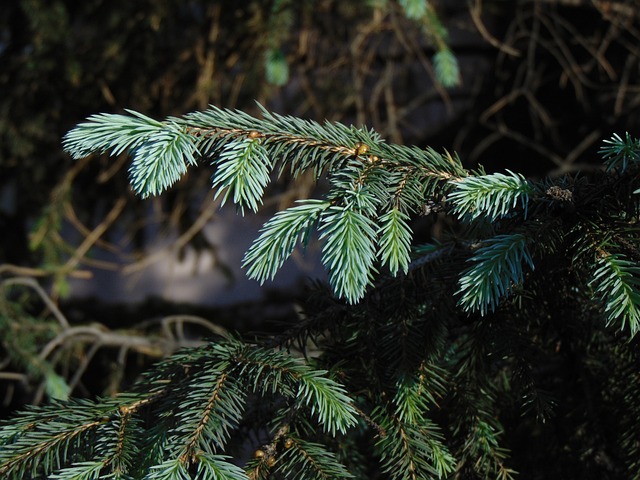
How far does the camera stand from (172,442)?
62cm

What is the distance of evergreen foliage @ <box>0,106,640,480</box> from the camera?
617mm

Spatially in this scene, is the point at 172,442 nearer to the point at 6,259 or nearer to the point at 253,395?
the point at 253,395

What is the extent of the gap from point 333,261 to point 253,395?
289 mm

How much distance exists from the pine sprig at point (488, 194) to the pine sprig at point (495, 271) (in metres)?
0.03

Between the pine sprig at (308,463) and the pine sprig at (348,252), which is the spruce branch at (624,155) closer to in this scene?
the pine sprig at (348,252)

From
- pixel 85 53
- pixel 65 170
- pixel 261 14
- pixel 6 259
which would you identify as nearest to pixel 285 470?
pixel 261 14

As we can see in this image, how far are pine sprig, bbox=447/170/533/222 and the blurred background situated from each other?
2.93 feet

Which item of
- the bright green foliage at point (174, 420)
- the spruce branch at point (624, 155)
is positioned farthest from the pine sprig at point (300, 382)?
the spruce branch at point (624, 155)

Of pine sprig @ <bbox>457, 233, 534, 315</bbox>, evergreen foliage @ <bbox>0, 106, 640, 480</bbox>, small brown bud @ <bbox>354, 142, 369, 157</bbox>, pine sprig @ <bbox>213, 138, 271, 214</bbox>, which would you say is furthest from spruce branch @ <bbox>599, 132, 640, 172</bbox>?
pine sprig @ <bbox>213, 138, 271, 214</bbox>

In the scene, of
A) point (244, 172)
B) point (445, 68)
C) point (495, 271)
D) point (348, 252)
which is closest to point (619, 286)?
point (495, 271)

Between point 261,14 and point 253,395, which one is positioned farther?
point 261,14

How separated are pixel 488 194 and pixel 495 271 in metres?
0.08

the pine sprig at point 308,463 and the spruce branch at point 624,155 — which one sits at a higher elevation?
the spruce branch at point 624,155

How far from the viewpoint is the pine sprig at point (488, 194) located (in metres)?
0.63
